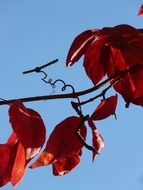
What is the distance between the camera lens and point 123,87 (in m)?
0.82

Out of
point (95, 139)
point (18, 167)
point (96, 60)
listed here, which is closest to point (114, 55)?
point (96, 60)

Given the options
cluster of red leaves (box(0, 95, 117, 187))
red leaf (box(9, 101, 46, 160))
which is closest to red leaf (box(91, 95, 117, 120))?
cluster of red leaves (box(0, 95, 117, 187))

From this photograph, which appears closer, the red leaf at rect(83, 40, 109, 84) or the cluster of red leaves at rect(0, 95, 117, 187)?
the cluster of red leaves at rect(0, 95, 117, 187)

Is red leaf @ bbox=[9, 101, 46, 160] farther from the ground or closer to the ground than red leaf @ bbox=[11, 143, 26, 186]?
farther from the ground

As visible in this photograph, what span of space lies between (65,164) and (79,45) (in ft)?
0.62

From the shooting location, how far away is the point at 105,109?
84 centimetres

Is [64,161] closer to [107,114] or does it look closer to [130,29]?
[107,114]

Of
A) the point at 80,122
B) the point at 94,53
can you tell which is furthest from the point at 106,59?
the point at 80,122

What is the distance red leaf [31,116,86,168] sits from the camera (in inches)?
30.5

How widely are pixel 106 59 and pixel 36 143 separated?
0.68 feet

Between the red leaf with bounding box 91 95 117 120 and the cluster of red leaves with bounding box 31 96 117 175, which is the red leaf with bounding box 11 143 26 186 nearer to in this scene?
the cluster of red leaves with bounding box 31 96 117 175

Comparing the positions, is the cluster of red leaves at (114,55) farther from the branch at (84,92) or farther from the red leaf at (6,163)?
the red leaf at (6,163)

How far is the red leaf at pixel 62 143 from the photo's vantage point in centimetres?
77

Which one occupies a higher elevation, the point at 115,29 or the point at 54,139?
the point at 115,29
